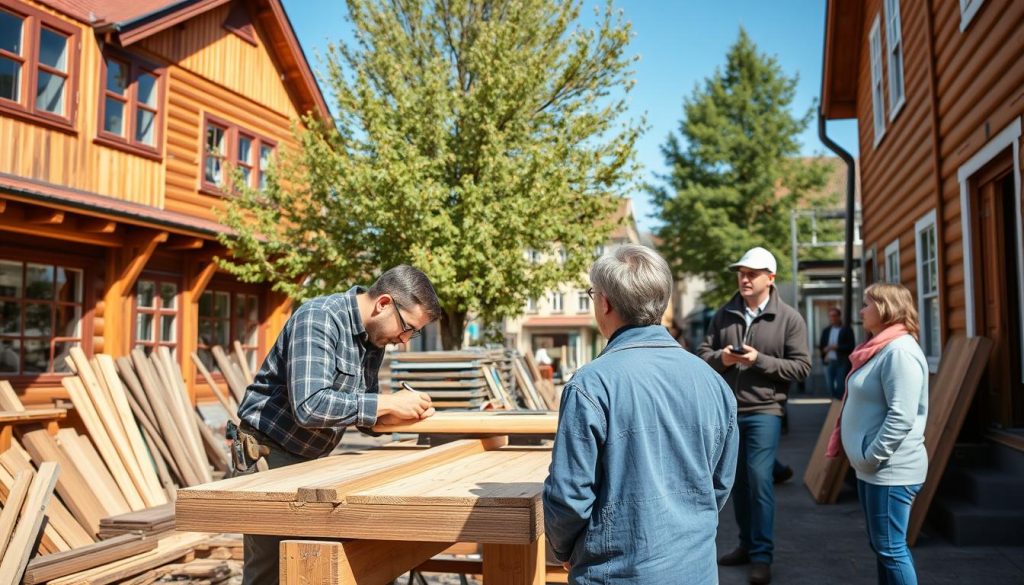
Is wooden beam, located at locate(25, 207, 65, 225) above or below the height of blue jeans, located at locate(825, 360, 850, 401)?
above

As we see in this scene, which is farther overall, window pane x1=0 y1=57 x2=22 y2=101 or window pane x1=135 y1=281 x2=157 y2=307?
window pane x1=135 y1=281 x2=157 y2=307

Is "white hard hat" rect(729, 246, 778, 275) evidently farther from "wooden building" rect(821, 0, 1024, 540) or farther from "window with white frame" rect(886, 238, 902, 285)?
"window with white frame" rect(886, 238, 902, 285)

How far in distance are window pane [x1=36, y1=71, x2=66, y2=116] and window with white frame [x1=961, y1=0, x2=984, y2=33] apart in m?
10.8

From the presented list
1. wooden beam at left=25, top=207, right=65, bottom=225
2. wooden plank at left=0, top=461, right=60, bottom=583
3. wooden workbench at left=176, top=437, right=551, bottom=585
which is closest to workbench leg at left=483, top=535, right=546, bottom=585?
wooden workbench at left=176, top=437, right=551, bottom=585

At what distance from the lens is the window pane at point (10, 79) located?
35.0 ft

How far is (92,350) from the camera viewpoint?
12.2 m

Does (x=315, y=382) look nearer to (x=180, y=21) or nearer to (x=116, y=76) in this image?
(x=116, y=76)

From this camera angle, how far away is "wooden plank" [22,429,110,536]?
640 centimetres

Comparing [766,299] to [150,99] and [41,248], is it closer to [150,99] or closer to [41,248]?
[41,248]

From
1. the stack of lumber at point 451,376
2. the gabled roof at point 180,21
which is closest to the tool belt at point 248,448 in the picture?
the stack of lumber at point 451,376

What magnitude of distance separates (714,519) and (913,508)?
4654 mm

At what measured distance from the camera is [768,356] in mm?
5223

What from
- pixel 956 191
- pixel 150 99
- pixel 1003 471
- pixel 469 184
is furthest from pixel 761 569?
pixel 150 99

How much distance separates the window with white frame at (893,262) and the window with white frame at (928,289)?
1220 millimetres
